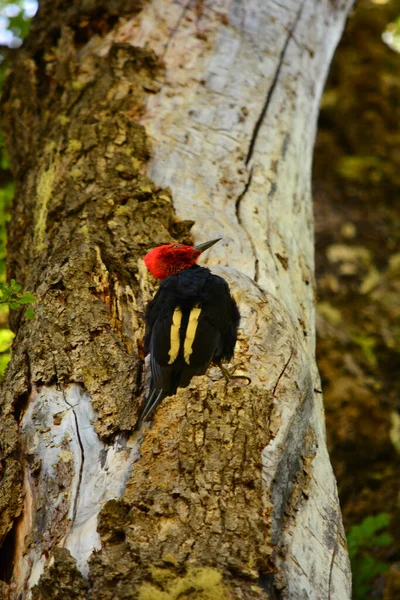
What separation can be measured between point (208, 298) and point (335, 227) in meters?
4.17

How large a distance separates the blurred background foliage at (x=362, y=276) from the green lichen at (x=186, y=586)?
1.70m

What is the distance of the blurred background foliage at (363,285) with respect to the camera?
457 cm

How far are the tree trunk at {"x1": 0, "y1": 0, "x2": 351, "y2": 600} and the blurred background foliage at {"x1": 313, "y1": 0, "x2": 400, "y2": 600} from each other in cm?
150

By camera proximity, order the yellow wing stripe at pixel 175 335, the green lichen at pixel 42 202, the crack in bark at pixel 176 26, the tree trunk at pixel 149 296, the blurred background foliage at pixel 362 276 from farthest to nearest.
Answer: the blurred background foliage at pixel 362 276 → the crack in bark at pixel 176 26 → the green lichen at pixel 42 202 → the yellow wing stripe at pixel 175 335 → the tree trunk at pixel 149 296

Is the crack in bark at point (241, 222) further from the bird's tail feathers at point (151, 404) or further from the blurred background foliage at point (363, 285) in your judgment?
the blurred background foliage at point (363, 285)

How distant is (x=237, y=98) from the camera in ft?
11.6

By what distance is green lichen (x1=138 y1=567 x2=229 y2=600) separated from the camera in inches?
70.0

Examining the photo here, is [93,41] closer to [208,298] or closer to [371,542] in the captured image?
[208,298]

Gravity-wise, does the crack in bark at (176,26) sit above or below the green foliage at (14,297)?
above

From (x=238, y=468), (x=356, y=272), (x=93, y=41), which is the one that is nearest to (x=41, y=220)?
(x=93, y=41)

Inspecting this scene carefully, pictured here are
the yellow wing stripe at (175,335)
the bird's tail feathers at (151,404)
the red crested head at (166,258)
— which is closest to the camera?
the bird's tail feathers at (151,404)

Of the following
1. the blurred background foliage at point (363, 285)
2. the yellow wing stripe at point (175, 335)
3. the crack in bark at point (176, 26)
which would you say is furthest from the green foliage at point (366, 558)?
the crack in bark at point (176, 26)

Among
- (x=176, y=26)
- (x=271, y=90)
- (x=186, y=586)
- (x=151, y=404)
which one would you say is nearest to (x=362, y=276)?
(x=271, y=90)

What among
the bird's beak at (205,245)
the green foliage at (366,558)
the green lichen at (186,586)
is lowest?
the green foliage at (366,558)
